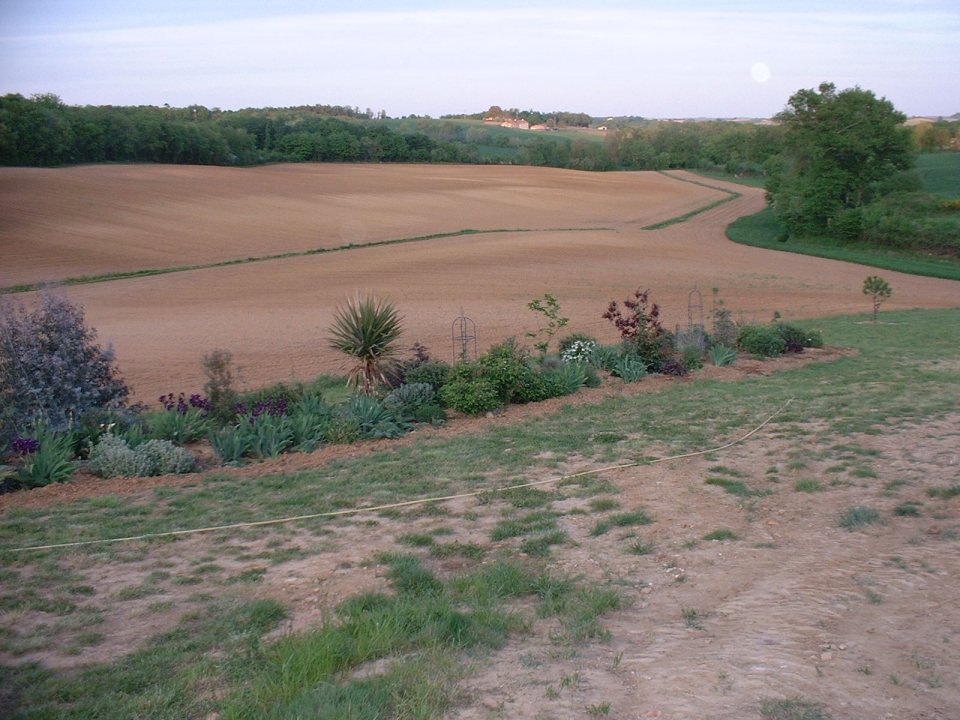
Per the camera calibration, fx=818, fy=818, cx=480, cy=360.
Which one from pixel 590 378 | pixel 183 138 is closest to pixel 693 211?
pixel 183 138

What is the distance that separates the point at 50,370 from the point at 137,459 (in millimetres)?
2811

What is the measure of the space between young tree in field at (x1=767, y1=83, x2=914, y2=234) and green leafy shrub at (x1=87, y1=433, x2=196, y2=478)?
48352 millimetres

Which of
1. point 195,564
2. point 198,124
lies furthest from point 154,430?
point 198,124

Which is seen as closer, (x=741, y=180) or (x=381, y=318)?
(x=381, y=318)

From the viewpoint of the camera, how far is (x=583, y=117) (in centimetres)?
19600

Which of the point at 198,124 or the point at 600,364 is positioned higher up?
the point at 198,124

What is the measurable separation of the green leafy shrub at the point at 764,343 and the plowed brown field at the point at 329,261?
7.25m

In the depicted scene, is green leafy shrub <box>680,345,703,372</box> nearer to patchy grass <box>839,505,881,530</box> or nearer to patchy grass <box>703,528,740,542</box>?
patchy grass <box>839,505,881,530</box>

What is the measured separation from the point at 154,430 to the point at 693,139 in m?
115

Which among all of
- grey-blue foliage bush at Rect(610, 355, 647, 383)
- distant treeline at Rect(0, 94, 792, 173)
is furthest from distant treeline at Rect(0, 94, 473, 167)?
grey-blue foliage bush at Rect(610, 355, 647, 383)

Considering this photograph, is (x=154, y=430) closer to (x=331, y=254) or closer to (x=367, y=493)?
(x=367, y=493)

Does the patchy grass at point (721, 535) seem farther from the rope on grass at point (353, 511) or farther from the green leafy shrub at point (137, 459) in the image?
the green leafy shrub at point (137, 459)

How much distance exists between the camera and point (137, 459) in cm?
888

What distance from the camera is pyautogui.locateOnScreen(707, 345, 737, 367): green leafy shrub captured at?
14.7 meters
